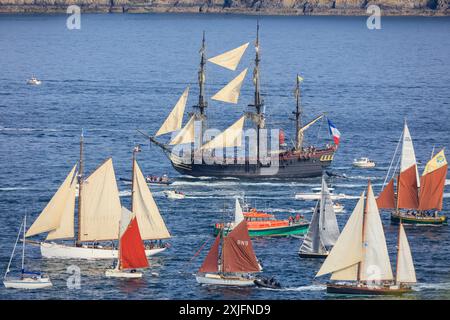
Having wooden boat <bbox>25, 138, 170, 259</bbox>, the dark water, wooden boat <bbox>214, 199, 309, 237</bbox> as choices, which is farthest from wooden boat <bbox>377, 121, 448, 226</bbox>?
wooden boat <bbox>25, 138, 170, 259</bbox>

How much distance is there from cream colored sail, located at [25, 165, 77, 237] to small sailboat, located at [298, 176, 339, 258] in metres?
17.1

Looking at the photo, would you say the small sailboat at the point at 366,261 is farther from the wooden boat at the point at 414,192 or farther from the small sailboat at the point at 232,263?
the wooden boat at the point at 414,192

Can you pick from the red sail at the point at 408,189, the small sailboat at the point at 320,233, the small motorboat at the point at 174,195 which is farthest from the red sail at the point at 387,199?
the small motorboat at the point at 174,195

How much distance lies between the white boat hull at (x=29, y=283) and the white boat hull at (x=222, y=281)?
32.4 feet

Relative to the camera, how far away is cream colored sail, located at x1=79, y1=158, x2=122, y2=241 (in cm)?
9562

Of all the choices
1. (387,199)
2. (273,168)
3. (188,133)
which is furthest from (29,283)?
(188,133)

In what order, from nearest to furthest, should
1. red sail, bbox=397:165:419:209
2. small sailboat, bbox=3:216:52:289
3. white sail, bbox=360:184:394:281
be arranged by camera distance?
white sail, bbox=360:184:394:281
small sailboat, bbox=3:216:52:289
red sail, bbox=397:165:419:209

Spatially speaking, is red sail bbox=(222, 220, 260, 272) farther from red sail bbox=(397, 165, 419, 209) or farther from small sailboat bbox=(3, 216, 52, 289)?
red sail bbox=(397, 165, 419, 209)

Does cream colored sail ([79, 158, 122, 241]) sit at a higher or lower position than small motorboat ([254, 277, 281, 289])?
higher

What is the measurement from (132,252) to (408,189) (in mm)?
30622
